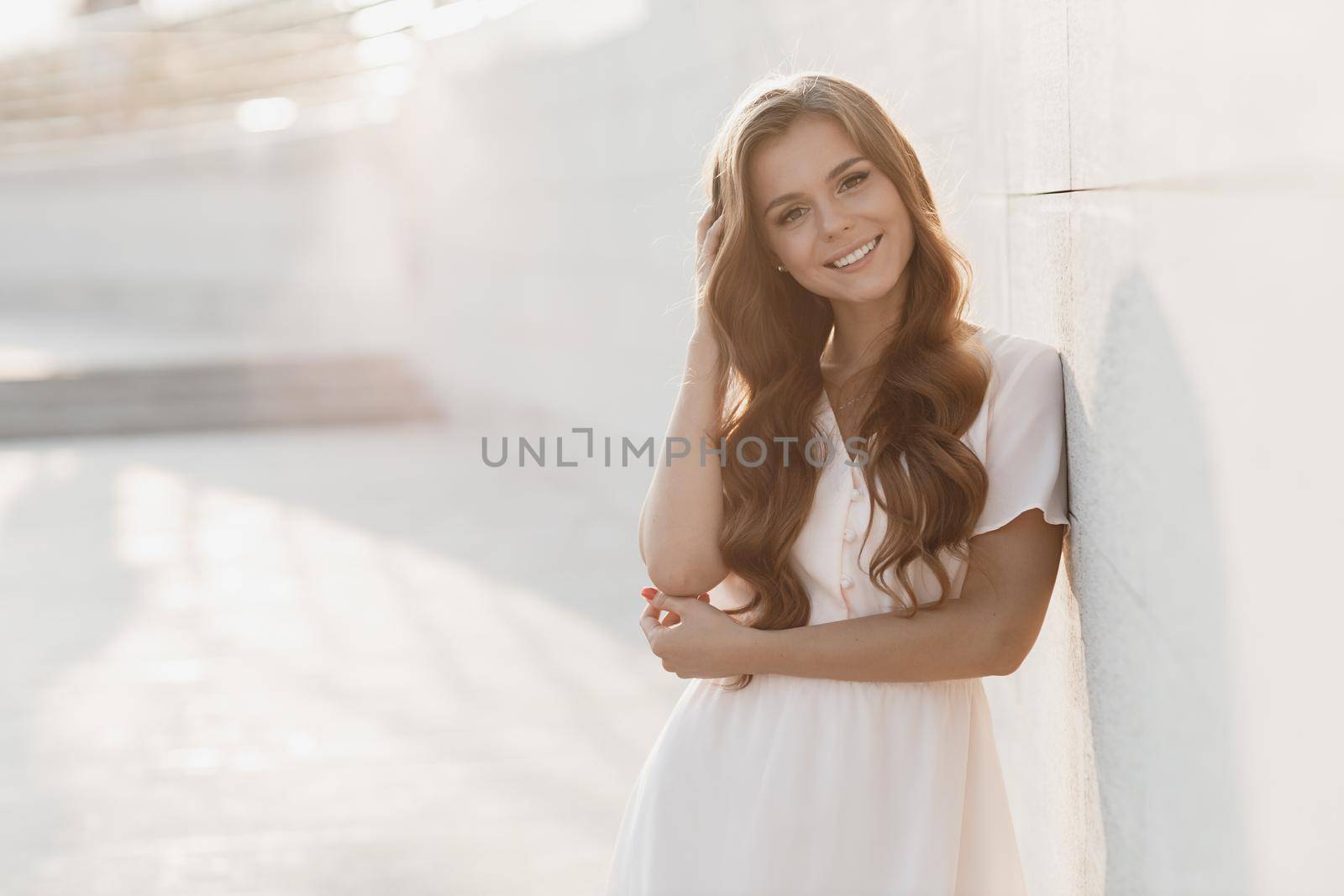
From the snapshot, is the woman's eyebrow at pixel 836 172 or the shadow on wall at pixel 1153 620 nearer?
the shadow on wall at pixel 1153 620

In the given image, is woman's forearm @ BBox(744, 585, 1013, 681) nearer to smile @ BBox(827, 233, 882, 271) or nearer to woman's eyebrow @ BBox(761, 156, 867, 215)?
smile @ BBox(827, 233, 882, 271)

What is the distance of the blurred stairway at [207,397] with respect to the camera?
35.6 feet

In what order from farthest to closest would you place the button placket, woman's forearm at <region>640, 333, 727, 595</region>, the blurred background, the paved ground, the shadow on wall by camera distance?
the paved ground
woman's forearm at <region>640, 333, 727, 595</region>
the button placket
the shadow on wall
the blurred background

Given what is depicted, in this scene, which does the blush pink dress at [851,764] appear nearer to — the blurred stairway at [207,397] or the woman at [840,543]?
the woman at [840,543]

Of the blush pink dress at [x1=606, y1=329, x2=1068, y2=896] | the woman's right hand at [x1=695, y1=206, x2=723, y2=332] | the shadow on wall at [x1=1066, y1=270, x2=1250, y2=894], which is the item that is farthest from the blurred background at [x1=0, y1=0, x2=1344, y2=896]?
the woman's right hand at [x1=695, y1=206, x2=723, y2=332]

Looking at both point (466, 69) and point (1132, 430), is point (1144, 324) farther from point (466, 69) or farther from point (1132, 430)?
point (466, 69)

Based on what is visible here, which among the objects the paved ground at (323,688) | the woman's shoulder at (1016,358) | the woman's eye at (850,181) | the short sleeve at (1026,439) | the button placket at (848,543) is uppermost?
the woman's eye at (850,181)

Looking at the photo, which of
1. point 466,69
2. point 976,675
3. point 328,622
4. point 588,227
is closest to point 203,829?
point 328,622

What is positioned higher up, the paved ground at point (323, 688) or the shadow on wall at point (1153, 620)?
the shadow on wall at point (1153, 620)

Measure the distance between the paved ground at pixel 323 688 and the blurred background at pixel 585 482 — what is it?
0.02 meters

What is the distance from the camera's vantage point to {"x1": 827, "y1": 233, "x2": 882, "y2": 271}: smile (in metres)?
1.84

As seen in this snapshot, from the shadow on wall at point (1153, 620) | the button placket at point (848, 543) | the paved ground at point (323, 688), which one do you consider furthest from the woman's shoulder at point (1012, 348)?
the paved ground at point (323, 688)

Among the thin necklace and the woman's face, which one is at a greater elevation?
the woman's face

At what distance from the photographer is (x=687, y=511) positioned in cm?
189
